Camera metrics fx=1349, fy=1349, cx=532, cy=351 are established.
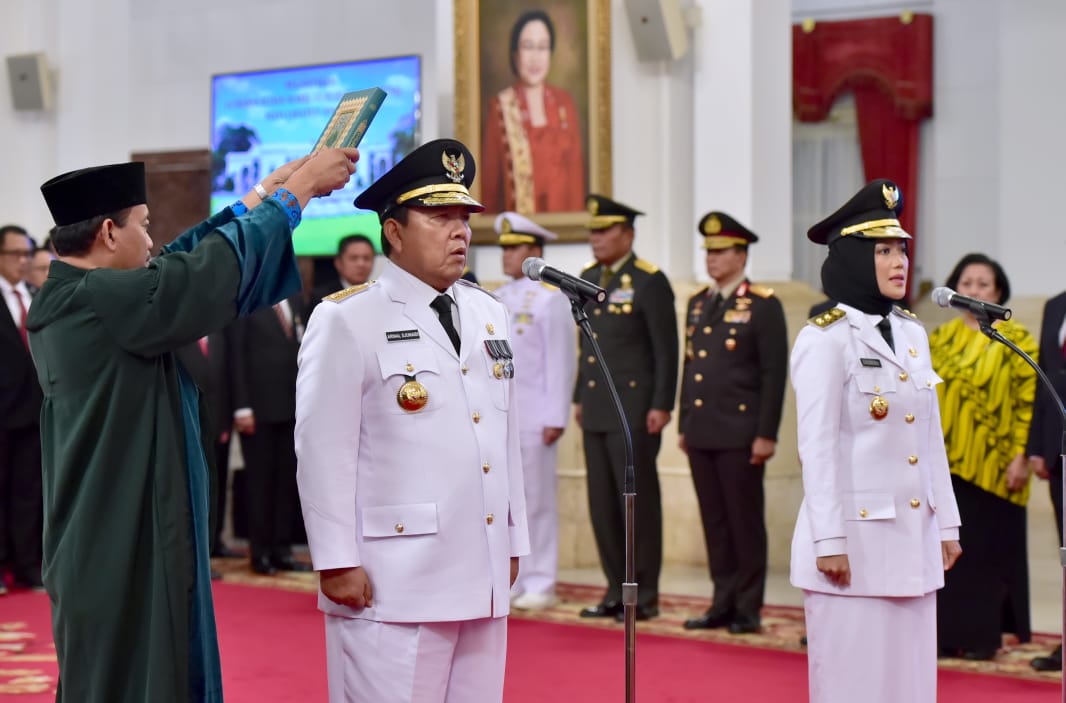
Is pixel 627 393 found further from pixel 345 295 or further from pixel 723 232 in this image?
pixel 345 295

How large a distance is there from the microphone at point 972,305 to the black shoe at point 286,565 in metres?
4.53

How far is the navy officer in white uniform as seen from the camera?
2.61 meters

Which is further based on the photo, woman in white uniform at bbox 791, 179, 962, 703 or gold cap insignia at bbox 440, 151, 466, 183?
woman in white uniform at bbox 791, 179, 962, 703

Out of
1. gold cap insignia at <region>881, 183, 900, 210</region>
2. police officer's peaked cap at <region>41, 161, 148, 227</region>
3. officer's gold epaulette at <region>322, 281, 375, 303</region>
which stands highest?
gold cap insignia at <region>881, 183, 900, 210</region>

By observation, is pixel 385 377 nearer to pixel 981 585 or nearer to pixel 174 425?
pixel 174 425

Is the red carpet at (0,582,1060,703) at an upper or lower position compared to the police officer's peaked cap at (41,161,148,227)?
lower

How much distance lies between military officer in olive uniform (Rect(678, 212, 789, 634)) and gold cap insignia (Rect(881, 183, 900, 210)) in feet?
7.35

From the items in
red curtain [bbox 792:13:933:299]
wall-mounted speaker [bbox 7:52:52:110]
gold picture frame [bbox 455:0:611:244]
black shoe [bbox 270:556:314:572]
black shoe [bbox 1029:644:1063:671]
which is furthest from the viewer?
red curtain [bbox 792:13:933:299]

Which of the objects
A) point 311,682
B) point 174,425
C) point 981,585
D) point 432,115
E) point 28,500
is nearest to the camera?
point 174,425

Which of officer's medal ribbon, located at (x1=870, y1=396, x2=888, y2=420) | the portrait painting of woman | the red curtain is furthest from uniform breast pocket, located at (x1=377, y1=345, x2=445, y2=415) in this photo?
the red curtain

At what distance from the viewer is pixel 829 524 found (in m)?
3.17

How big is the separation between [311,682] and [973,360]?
274 centimetres

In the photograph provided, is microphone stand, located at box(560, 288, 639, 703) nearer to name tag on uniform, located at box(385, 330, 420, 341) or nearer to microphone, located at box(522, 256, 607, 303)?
microphone, located at box(522, 256, 607, 303)

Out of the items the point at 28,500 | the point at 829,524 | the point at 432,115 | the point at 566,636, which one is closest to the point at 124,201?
the point at 829,524
